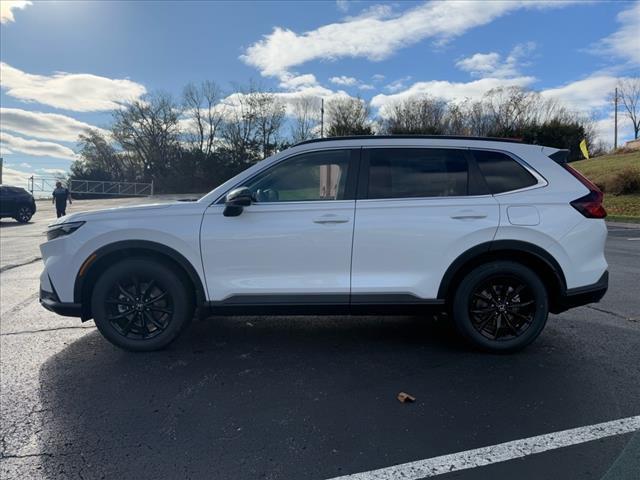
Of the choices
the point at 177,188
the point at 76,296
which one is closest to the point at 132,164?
the point at 177,188

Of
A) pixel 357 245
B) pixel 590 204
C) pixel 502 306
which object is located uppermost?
pixel 590 204

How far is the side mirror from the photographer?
388 cm

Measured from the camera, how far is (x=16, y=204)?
62.4ft

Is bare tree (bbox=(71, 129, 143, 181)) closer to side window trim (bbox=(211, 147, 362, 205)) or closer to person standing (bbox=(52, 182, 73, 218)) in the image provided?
person standing (bbox=(52, 182, 73, 218))

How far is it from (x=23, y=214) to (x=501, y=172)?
20774 millimetres

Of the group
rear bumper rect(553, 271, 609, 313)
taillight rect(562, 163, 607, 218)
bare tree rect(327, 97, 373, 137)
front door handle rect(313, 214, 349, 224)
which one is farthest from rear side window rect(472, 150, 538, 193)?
bare tree rect(327, 97, 373, 137)

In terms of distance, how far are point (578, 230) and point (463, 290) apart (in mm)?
1111

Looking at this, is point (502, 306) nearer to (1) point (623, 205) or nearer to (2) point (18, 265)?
(2) point (18, 265)

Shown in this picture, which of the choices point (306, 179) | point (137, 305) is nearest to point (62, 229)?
point (137, 305)

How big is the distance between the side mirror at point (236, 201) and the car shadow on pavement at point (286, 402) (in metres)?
1.32

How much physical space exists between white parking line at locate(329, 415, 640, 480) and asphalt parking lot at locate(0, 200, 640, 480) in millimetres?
40

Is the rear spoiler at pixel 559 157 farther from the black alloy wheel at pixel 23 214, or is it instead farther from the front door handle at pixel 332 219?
the black alloy wheel at pixel 23 214

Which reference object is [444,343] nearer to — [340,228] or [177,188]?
[340,228]

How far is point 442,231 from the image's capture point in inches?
155
